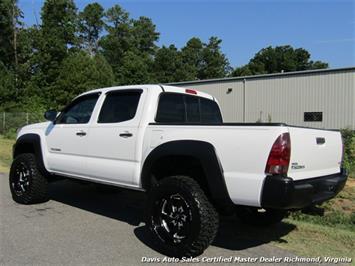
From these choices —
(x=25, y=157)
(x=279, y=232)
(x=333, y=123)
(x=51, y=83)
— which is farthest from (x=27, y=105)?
(x=279, y=232)

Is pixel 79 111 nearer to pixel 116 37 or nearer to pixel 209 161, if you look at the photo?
pixel 209 161

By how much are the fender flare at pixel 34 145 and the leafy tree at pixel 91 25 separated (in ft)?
235

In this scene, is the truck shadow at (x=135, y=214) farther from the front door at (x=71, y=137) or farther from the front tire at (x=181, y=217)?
the front door at (x=71, y=137)

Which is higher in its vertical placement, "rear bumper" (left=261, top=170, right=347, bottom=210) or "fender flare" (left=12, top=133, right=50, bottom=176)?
"fender flare" (left=12, top=133, right=50, bottom=176)

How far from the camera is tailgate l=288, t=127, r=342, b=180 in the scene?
4.58m

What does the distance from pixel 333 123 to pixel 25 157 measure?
22327 millimetres

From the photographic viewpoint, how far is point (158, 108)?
5.98 metres

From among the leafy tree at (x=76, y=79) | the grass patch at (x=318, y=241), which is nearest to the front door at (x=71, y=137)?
the grass patch at (x=318, y=241)

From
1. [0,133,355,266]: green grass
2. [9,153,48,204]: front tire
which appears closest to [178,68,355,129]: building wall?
[0,133,355,266]: green grass

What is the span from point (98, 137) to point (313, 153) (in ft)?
9.71

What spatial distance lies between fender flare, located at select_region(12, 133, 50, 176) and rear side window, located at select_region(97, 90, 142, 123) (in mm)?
1586

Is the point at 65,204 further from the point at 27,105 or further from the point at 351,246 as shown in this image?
the point at 27,105

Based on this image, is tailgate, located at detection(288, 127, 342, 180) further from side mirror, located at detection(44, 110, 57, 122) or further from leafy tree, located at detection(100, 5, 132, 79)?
leafy tree, located at detection(100, 5, 132, 79)

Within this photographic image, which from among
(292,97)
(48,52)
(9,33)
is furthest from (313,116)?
(9,33)
